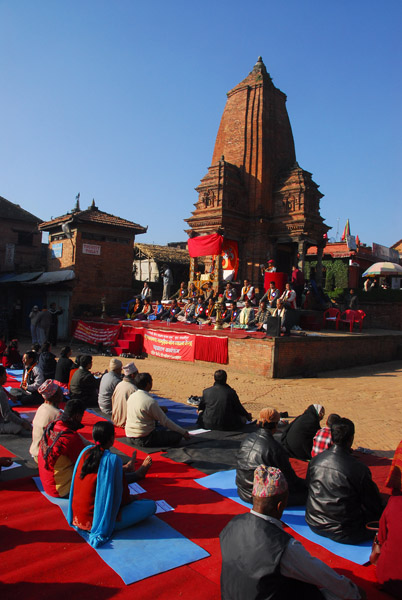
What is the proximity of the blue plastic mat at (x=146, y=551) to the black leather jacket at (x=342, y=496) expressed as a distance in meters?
1.17

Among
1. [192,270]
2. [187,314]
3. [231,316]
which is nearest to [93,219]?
[192,270]

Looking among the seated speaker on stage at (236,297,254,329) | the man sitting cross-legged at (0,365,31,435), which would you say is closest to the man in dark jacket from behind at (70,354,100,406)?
the man sitting cross-legged at (0,365,31,435)

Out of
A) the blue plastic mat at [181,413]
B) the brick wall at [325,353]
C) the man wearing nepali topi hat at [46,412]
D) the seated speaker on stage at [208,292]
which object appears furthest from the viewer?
the seated speaker on stage at [208,292]

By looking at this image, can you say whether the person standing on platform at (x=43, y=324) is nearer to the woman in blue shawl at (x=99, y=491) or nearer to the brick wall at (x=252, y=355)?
the brick wall at (x=252, y=355)

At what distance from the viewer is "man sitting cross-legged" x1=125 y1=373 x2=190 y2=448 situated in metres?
5.99

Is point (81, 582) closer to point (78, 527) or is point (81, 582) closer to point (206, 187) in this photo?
point (78, 527)

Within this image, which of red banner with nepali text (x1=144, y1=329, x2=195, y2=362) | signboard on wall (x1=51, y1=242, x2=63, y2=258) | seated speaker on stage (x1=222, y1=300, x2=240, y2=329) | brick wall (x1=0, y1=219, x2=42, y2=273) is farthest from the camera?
brick wall (x1=0, y1=219, x2=42, y2=273)

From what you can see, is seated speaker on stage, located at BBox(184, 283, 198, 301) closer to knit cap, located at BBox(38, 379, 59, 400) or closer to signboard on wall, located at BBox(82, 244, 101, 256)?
signboard on wall, located at BBox(82, 244, 101, 256)

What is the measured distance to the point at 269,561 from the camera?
2393 millimetres

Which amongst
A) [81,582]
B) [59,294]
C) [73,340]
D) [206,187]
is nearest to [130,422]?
[81,582]

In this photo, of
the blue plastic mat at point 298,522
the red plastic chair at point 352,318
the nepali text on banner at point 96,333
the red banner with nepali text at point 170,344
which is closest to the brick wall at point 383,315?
the red plastic chair at point 352,318

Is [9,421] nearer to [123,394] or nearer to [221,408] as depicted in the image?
[123,394]

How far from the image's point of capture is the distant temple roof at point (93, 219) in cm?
2168

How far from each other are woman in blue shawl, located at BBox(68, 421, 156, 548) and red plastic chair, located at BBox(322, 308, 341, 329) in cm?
1590
